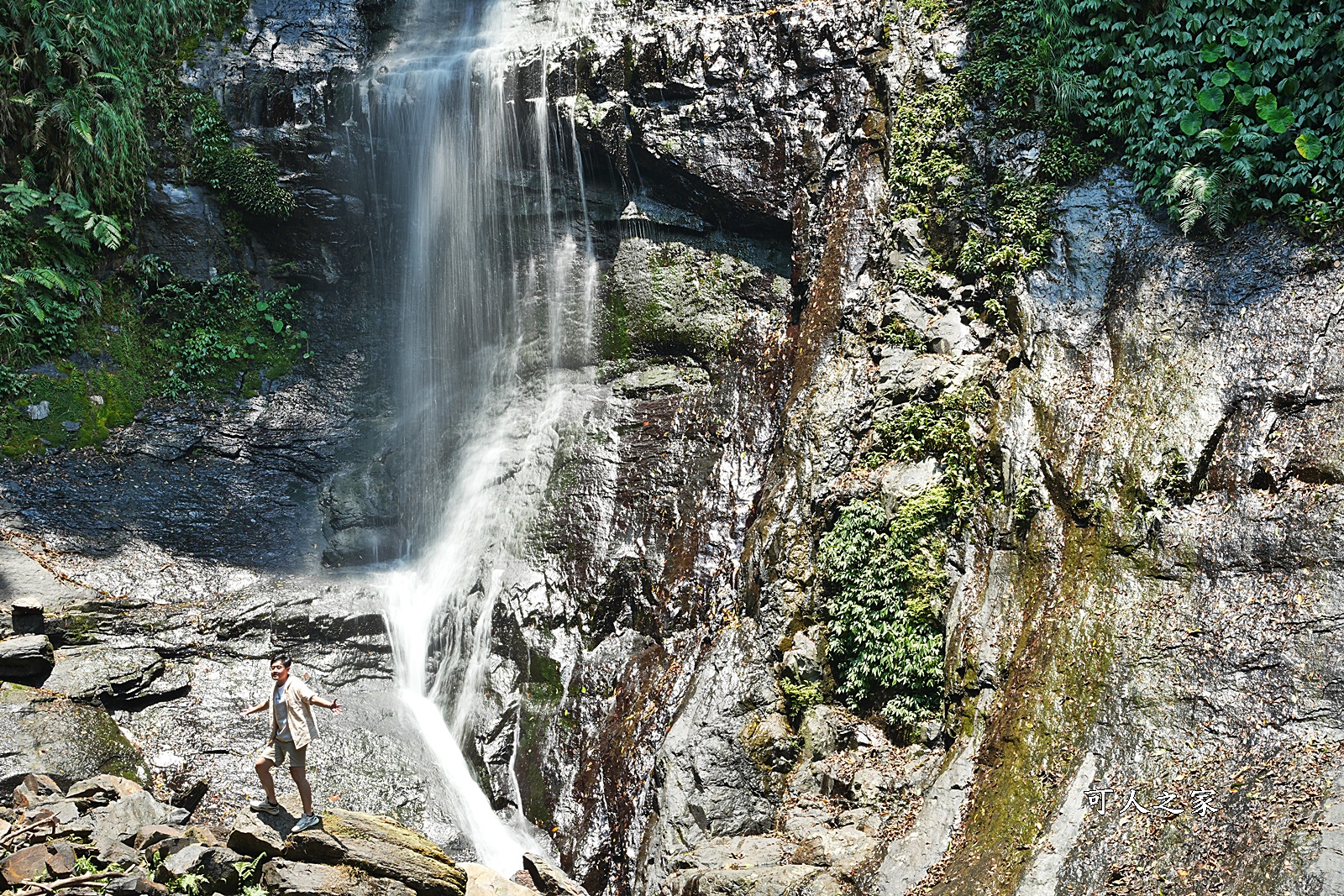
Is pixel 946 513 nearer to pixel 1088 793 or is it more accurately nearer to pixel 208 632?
pixel 1088 793

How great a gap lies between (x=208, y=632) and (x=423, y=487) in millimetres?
3643

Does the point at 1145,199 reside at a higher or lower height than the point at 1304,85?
lower

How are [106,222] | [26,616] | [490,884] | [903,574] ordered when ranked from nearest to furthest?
[490,884]
[903,574]
[26,616]
[106,222]

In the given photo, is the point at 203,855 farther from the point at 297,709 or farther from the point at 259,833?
the point at 297,709

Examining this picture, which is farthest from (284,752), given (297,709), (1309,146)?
(1309,146)

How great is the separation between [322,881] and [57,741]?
3655 millimetres

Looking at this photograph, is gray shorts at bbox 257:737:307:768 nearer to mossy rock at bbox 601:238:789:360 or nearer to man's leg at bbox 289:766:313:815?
man's leg at bbox 289:766:313:815

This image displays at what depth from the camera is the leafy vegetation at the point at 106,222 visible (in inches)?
517

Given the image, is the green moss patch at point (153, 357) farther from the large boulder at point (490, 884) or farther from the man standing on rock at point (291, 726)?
the large boulder at point (490, 884)

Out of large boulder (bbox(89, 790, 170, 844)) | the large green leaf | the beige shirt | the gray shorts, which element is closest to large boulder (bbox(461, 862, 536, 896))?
the gray shorts

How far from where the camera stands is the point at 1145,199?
9.44m

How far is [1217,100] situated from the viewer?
922 centimetres

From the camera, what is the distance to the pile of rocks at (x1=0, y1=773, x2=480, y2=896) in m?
6.73

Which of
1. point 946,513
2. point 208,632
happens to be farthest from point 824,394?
point 208,632
